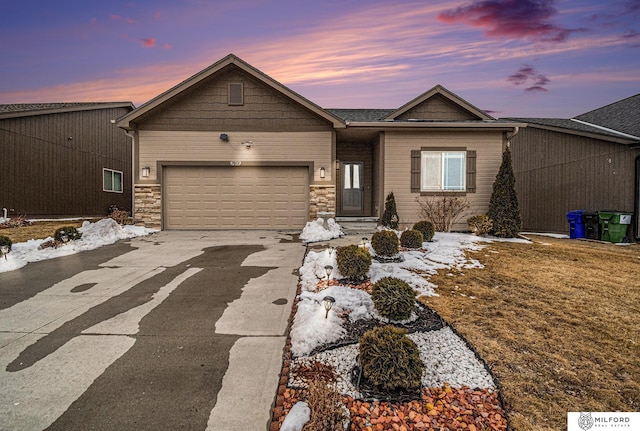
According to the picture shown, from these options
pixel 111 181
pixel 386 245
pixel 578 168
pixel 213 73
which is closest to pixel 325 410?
pixel 386 245

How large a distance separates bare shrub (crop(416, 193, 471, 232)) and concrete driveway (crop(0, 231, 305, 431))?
21.1 ft

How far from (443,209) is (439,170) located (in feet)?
4.96

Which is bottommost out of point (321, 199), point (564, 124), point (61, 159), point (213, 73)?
point (321, 199)

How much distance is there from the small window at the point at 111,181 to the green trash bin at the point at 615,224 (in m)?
22.5

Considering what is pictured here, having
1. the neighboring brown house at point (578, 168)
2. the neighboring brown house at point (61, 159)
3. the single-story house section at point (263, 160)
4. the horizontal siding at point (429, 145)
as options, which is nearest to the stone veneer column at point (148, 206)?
Answer: the single-story house section at point (263, 160)

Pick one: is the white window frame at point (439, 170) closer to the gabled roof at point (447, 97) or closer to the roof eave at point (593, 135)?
the gabled roof at point (447, 97)

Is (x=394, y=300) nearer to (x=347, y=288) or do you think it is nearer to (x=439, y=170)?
(x=347, y=288)

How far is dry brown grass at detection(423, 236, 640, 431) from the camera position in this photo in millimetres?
2416

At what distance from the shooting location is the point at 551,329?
3.55 meters

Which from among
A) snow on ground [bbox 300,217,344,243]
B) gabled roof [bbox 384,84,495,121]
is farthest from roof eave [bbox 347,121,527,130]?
snow on ground [bbox 300,217,344,243]

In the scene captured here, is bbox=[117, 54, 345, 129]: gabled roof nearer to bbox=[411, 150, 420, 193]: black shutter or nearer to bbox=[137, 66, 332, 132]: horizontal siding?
bbox=[137, 66, 332, 132]: horizontal siding

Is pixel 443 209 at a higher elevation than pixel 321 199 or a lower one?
lower

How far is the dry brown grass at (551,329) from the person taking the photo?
7.93ft

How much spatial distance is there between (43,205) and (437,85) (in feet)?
56.8
